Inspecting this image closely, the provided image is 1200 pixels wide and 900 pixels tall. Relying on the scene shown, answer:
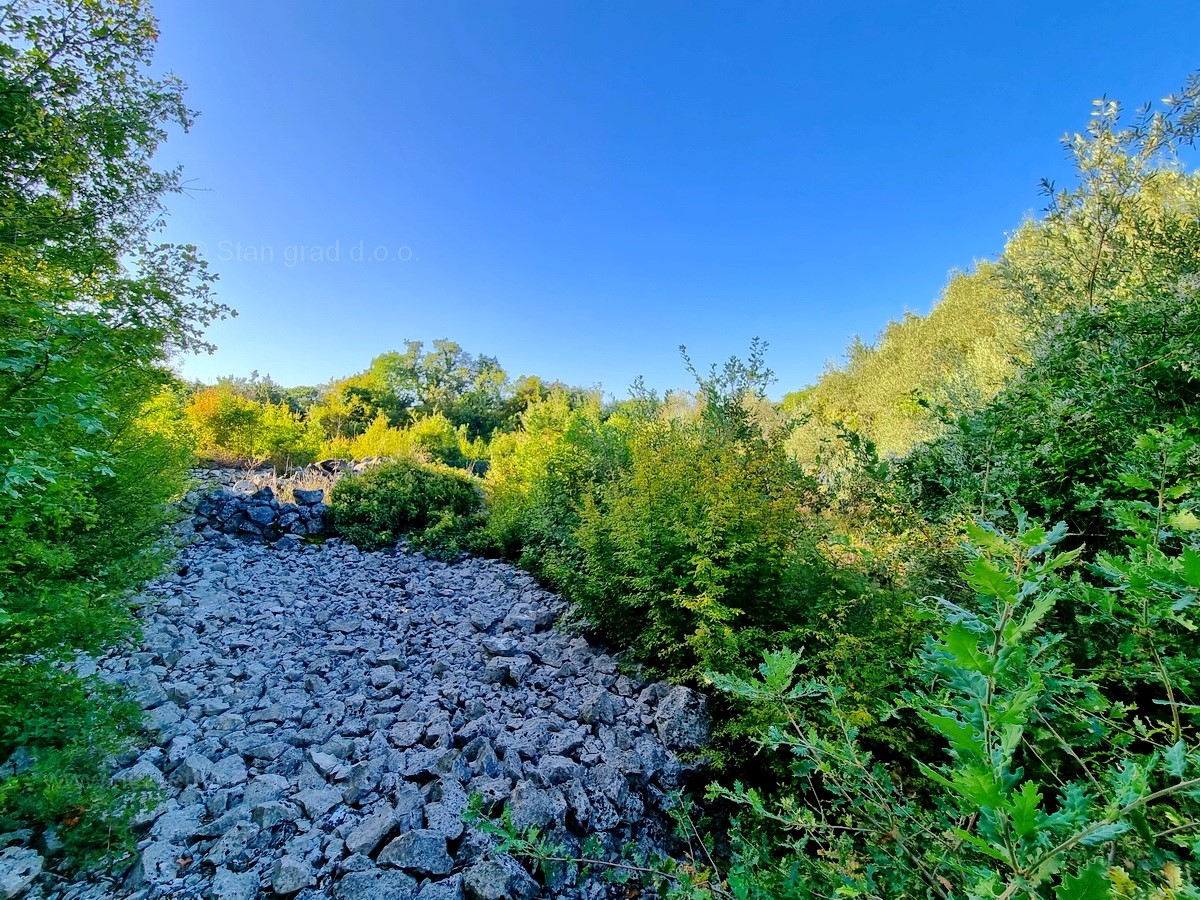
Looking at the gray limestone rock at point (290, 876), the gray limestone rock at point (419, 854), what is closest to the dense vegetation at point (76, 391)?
the gray limestone rock at point (290, 876)

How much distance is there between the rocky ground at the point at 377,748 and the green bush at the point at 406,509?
2093mm

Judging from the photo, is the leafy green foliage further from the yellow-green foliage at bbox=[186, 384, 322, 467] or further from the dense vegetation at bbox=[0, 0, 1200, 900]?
the yellow-green foliage at bbox=[186, 384, 322, 467]

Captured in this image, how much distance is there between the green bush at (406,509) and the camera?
638 centimetres

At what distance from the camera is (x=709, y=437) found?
4445 mm

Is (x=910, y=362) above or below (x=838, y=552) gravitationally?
above

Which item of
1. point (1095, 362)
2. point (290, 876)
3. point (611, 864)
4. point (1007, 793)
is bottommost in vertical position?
point (290, 876)

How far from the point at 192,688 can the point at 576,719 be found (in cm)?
240

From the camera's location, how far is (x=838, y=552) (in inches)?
125

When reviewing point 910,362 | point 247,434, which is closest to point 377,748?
point 247,434

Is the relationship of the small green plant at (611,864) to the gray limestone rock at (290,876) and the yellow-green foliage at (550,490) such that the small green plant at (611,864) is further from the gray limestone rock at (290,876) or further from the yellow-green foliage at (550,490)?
the yellow-green foliage at (550,490)

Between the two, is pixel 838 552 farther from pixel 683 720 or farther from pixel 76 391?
pixel 76 391

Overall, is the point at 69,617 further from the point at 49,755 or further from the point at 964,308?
the point at 964,308

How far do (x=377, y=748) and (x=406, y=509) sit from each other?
483 centimetres

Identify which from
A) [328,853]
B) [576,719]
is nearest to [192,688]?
[328,853]
